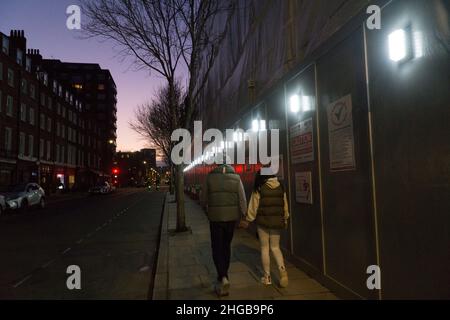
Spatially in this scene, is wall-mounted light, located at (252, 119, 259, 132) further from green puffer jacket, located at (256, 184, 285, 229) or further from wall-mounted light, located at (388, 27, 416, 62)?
wall-mounted light, located at (388, 27, 416, 62)

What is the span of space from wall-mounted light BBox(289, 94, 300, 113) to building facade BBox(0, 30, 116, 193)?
74.2ft

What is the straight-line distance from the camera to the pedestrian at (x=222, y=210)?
15.8 feet

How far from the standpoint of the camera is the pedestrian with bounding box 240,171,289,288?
4.87 m

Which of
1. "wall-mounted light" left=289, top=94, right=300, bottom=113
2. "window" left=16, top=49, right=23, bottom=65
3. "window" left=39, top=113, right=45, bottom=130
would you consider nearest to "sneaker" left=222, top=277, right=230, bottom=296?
"wall-mounted light" left=289, top=94, right=300, bottom=113

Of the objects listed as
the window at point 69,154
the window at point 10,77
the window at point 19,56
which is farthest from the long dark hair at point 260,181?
the window at point 69,154

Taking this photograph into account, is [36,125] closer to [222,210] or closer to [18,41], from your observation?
[18,41]

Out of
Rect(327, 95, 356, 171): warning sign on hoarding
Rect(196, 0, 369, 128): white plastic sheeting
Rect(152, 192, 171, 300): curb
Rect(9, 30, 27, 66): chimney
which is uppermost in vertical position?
Rect(9, 30, 27, 66): chimney

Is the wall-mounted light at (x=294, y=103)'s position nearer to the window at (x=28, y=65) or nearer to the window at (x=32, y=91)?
the window at (x=28, y=65)

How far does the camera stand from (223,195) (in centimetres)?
493

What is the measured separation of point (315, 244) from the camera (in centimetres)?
541

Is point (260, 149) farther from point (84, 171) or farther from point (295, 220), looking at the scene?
point (84, 171)

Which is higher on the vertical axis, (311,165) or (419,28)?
(419,28)
